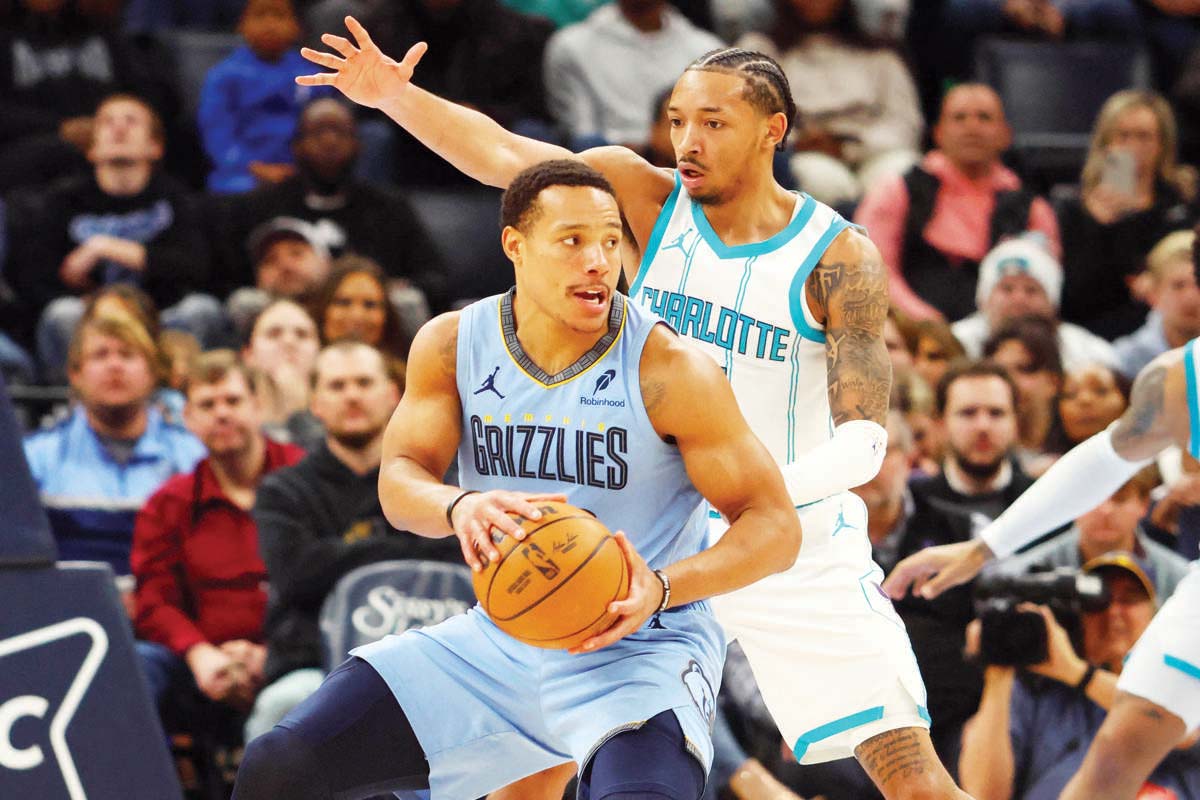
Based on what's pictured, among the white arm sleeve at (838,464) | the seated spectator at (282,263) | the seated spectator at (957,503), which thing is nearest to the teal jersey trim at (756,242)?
the white arm sleeve at (838,464)

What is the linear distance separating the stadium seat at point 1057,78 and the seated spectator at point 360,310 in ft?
14.8

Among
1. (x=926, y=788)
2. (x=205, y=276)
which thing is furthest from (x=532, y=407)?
(x=205, y=276)

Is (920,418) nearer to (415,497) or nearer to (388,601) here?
(388,601)

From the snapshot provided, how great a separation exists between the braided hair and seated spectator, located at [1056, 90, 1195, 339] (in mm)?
5044

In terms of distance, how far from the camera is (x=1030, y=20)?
1125 centimetres

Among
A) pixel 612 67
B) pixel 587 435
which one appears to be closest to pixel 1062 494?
pixel 587 435

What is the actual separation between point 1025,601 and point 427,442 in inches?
97.0

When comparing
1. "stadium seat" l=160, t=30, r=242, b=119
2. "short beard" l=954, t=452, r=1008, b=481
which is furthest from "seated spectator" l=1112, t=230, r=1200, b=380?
"stadium seat" l=160, t=30, r=242, b=119

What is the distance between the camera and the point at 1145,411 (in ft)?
16.9

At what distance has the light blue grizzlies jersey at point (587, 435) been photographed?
416cm

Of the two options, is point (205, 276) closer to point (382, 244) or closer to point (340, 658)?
point (382, 244)

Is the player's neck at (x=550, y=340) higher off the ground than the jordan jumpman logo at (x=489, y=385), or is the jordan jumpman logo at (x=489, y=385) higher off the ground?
the player's neck at (x=550, y=340)

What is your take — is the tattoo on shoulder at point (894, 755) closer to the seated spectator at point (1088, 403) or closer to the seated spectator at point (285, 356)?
the seated spectator at point (1088, 403)

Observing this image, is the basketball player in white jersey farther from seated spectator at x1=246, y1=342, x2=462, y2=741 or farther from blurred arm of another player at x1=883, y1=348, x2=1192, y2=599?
seated spectator at x1=246, y1=342, x2=462, y2=741
